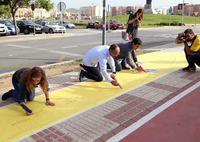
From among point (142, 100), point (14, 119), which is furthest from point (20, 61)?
point (142, 100)

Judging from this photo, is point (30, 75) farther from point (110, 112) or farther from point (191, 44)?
point (191, 44)

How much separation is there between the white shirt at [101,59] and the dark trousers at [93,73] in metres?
0.11

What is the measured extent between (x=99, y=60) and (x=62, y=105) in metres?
1.26

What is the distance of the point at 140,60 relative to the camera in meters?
8.53

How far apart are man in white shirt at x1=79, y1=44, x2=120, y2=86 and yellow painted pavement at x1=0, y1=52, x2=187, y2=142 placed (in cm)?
25

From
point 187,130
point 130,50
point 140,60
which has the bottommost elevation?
point 187,130

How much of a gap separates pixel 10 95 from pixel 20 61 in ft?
15.3

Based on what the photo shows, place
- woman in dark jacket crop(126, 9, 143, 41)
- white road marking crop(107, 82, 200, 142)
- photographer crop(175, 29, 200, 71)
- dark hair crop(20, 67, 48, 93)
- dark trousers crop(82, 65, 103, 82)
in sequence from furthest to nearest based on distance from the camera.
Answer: woman in dark jacket crop(126, 9, 143, 41) < photographer crop(175, 29, 200, 71) < dark trousers crop(82, 65, 103, 82) < dark hair crop(20, 67, 48, 93) < white road marking crop(107, 82, 200, 142)

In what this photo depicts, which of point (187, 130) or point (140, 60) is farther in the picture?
point (140, 60)

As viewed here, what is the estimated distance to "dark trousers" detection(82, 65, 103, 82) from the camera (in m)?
5.53

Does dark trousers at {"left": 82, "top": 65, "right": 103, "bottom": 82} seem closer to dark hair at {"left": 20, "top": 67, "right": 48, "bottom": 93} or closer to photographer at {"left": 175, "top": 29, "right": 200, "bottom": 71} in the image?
dark hair at {"left": 20, "top": 67, "right": 48, "bottom": 93}

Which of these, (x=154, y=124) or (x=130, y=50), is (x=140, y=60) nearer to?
(x=130, y=50)

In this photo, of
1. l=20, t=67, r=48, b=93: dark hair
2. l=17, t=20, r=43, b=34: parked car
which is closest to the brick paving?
l=20, t=67, r=48, b=93: dark hair

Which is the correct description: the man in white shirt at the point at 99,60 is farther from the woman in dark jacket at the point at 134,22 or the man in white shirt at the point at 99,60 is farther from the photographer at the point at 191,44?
the woman in dark jacket at the point at 134,22
